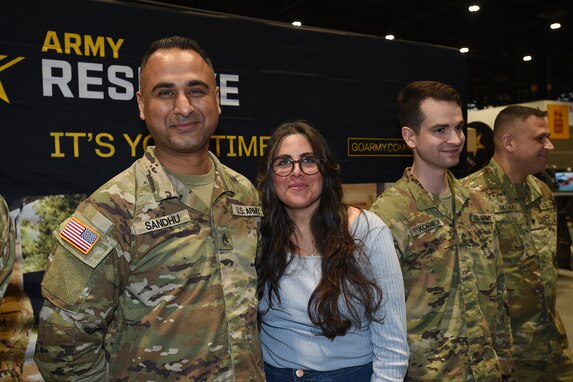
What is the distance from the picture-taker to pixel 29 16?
6.62ft

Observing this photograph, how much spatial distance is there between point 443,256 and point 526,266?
3.17 ft

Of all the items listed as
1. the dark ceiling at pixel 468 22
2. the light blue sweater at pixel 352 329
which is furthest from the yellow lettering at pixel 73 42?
the dark ceiling at pixel 468 22

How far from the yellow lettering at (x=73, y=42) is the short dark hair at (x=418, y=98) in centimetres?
144

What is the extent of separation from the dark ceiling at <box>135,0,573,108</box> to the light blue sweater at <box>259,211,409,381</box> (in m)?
5.80

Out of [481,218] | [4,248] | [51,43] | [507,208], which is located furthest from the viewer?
[507,208]

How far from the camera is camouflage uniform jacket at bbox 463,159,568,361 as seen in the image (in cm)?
248

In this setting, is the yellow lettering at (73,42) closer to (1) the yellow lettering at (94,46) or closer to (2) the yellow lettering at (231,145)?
(1) the yellow lettering at (94,46)

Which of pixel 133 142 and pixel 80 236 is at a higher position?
pixel 133 142

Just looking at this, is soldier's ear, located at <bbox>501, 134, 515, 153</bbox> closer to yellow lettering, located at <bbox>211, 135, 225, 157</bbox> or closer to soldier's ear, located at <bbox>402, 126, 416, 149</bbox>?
soldier's ear, located at <bbox>402, 126, 416, 149</bbox>

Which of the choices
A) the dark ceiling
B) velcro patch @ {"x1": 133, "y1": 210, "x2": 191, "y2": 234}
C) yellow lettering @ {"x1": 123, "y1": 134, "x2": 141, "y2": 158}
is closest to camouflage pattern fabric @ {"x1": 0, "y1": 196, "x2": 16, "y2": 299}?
velcro patch @ {"x1": 133, "y1": 210, "x2": 191, "y2": 234}

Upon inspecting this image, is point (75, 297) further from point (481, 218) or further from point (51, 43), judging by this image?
point (481, 218)

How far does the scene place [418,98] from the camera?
195 centimetres

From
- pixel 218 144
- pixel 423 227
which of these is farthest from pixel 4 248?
pixel 218 144

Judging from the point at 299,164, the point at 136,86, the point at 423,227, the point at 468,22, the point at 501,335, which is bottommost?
the point at 501,335
